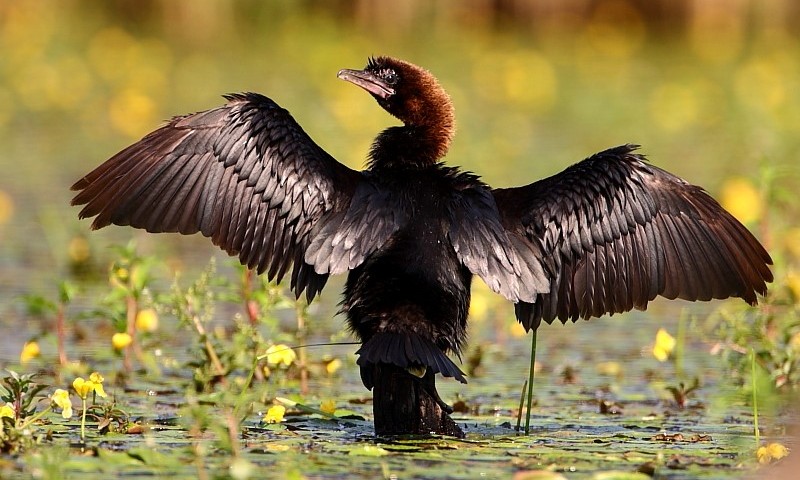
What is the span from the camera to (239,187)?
610cm

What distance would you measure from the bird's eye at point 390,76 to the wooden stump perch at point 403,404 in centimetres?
145

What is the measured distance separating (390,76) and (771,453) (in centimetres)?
241

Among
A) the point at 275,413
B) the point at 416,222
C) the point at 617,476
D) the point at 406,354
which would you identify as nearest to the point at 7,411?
the point at 275,413

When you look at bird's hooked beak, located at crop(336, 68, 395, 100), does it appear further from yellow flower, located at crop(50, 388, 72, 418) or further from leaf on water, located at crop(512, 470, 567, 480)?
leaf on water, located at crop(512, 470, 567, 480)

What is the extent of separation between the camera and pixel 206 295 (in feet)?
23.0

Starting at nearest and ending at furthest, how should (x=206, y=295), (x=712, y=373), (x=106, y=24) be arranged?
(x=206, y=295) → (x=712, y=373) → (x=106, y=24)

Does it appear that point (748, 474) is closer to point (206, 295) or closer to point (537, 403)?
point (537, 403)

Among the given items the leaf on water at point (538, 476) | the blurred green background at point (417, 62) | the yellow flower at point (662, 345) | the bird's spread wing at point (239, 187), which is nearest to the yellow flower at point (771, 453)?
the leaf on water at point (538, 476)

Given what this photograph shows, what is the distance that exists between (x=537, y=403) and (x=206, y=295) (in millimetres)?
1660

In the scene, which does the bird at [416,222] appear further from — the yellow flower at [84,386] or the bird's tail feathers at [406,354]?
the yellow flower at [84,386]

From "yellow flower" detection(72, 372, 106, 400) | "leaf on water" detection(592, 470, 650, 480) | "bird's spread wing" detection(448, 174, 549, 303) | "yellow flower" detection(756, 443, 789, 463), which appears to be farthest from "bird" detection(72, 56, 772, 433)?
"yellow flower" detection(756, 443, 789, 463)

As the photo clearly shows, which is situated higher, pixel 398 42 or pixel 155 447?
pixel 398 42

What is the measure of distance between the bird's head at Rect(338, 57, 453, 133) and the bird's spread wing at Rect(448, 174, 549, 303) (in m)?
0.48

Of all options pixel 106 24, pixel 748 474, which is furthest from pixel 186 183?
pixel 106 24
